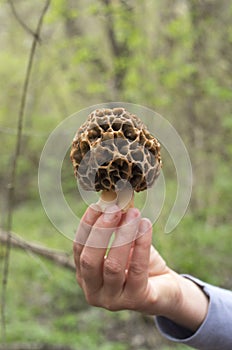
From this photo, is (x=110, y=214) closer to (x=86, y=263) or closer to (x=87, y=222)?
(x=87, y=222)

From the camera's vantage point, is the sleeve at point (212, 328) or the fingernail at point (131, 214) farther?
the sleeve at point (212, 328)

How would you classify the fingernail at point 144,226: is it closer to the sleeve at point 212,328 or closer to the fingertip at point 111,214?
the fingertip at point 111,214

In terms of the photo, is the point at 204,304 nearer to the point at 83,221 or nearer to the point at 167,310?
the point at 167,310

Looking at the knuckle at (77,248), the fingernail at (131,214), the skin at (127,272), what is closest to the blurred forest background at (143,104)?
the skin at (127,272)

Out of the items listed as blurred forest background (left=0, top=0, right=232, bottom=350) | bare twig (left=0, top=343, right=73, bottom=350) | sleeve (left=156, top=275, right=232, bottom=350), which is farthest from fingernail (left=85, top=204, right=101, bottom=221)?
bare twig (left=0, top=343, right=73, bottom=350)

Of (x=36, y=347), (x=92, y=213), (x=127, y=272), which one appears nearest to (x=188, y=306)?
(x=127, y=272)

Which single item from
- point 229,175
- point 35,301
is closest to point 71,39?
point 229,175
